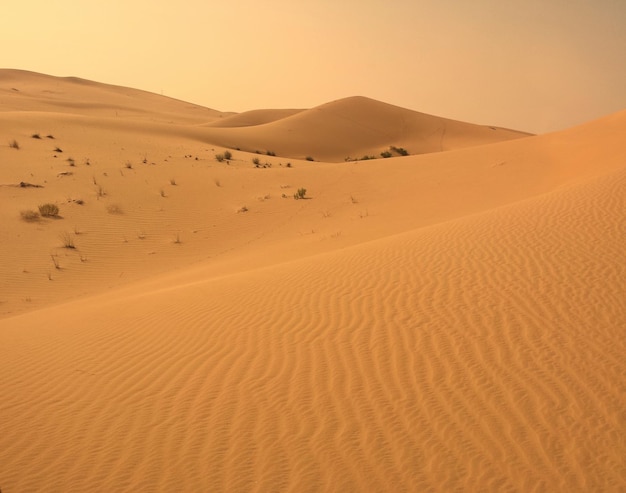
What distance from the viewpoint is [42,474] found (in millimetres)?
3828

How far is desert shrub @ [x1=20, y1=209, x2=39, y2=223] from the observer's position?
568 inches

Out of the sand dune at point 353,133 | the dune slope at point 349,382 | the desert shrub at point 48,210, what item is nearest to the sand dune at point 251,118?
the sand dune at point 353,133

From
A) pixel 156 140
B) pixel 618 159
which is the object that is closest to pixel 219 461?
pixel 618 159

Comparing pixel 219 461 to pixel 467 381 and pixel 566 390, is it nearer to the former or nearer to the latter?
pixel 467 381

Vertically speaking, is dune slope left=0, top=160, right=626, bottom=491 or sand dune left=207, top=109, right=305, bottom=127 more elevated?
sand dune left=207, top=109, right=305, bottom=127

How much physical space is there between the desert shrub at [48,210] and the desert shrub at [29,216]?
179 millimetres

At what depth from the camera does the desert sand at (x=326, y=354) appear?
12.3 ft

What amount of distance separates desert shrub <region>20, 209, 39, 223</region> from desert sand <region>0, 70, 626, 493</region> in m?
0.30

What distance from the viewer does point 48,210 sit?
14.8 meters

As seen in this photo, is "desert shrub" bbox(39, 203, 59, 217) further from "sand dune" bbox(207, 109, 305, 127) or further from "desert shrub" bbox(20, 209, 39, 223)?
"sand dune" bbox(207, 109, 305, 127)

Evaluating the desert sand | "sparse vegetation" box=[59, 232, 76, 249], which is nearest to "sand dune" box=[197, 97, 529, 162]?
"sparse vegetation" box=[59, 232, 76, 249]

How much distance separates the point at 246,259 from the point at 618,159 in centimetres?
1183

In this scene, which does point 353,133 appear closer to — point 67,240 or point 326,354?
point 67,240

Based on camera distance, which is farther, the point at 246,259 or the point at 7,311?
the point at 246,259
